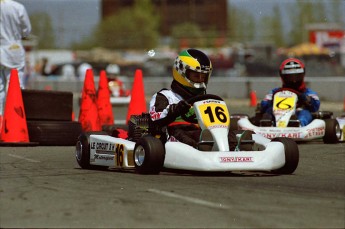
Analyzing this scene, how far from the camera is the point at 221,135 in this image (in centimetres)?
866

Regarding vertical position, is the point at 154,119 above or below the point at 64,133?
above

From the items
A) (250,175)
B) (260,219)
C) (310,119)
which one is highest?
(260,219)

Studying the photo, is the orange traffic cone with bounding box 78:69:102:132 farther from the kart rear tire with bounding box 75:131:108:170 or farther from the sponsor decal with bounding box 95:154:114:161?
the sponsor decal with bounding box 95:154:114:161

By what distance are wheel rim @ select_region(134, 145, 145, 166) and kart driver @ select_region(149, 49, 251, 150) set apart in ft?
1.51

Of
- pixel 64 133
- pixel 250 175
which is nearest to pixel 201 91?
pixel 250 175

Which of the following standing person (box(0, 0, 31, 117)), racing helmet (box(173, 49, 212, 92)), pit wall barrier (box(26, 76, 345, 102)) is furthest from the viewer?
pit wall barrier (box(26, 76, 345, 102))

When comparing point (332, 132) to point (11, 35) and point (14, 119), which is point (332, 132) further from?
point (11, 35)

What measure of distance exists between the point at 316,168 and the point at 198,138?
1.30 m

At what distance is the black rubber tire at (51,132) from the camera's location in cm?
1243

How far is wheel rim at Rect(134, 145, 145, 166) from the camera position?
28.1ft

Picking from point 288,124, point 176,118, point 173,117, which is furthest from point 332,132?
point 173,117

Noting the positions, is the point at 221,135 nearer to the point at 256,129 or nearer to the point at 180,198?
the point at 180,198

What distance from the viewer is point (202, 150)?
867 centimetres

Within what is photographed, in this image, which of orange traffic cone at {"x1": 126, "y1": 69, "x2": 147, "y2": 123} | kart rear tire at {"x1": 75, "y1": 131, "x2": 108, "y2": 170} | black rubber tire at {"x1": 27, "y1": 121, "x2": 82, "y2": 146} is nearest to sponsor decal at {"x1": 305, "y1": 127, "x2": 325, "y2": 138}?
orange traffic cone at {"x1": 126, "y1": 69, "x2": 147, "y2": 123}
